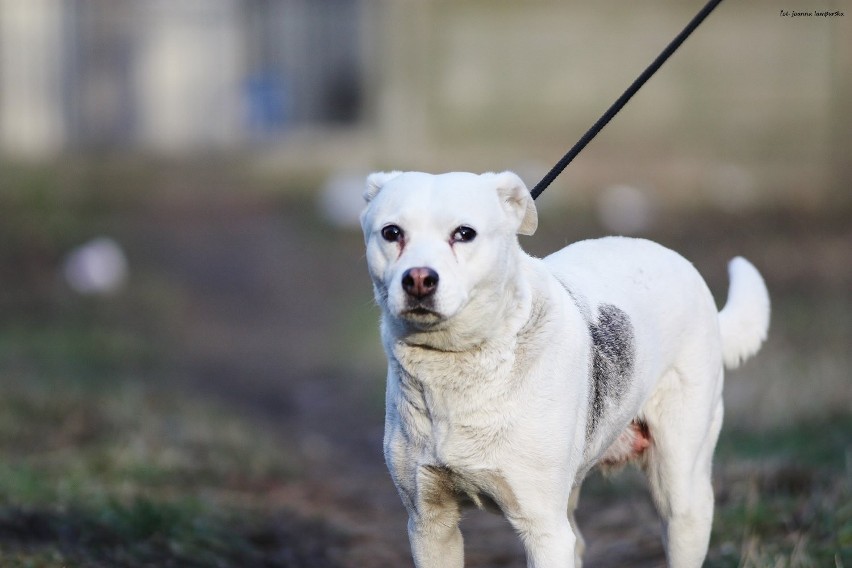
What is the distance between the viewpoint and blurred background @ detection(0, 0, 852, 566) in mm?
6281

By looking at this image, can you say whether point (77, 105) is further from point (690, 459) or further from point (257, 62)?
point (690, 459)

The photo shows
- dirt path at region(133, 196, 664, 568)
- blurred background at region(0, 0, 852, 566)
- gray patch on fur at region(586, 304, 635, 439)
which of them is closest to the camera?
gray patch on fur at region(586, 304, 635, 439)

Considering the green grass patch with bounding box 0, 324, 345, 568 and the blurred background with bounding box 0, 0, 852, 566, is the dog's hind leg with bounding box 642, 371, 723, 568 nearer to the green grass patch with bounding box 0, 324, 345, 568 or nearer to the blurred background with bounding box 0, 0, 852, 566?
the blurred background with bounding box 0, 0, 852, 566

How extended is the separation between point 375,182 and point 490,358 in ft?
1.99

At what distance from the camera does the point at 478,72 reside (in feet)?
48.1

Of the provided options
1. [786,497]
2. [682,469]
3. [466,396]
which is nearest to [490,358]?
[466,396]

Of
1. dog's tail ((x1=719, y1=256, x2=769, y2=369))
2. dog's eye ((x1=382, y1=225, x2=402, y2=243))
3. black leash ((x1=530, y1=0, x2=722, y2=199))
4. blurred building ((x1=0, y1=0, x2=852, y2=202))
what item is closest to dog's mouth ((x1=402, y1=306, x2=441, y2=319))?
dog's eye ((x1=382, y1=225, x2=402, y2=243))

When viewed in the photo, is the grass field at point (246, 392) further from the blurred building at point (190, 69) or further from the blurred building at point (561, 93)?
the blurred building at point (190, 69)

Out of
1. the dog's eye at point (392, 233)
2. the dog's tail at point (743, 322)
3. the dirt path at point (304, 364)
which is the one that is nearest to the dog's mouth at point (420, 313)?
the dog's eye at point (392, 233)

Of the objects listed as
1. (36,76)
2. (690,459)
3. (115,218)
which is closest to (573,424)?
(690,459)

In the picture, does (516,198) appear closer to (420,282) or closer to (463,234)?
(463,234)

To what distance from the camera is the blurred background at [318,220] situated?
20.6ft

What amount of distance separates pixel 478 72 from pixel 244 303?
4.28 metres

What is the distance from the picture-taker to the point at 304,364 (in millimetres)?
10445
